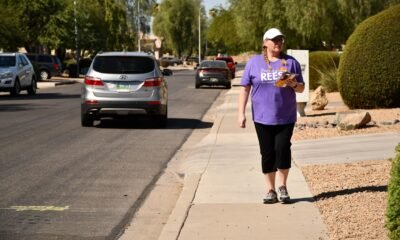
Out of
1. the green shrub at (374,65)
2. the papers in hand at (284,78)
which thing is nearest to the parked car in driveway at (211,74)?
the green shrub at (374,65)

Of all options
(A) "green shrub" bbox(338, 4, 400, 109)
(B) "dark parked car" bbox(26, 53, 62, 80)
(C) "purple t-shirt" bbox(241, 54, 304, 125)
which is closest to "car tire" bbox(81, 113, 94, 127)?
(A) "green shrub" bbox(338, 4, 400, 109)

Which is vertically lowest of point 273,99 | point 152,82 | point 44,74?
point 44,74

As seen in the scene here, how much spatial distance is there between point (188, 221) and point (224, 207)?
748 mm

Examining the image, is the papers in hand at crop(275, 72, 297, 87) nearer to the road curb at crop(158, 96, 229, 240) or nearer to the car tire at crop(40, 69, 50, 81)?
the road curb at crop(158, 96, 229, 240)

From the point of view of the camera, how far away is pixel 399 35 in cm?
1858

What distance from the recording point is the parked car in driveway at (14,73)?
28625 mm

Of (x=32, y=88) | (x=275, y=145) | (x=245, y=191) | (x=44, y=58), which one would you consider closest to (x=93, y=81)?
(x=245, y=191)

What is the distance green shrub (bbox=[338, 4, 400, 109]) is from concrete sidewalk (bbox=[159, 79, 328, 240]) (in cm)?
Result: 706

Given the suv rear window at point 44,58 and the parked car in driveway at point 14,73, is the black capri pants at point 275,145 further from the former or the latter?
the suv rear window at point 44,58

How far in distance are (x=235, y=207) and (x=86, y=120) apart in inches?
391

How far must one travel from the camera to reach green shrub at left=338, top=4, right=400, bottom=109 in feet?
60.4

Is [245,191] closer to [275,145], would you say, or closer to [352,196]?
[275,145]

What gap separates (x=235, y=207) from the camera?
8.02 m

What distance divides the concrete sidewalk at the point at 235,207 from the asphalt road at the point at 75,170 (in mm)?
632
